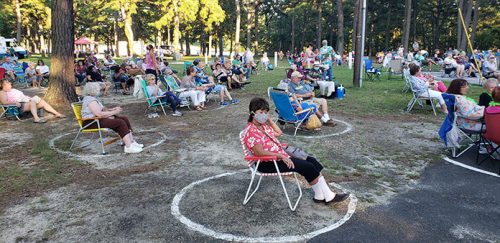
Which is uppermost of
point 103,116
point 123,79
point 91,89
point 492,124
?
point 123,79

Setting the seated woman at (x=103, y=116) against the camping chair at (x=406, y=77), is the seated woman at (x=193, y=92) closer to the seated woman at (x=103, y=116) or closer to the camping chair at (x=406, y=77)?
the seated woman at (x=103, y=116)

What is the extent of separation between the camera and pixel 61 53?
1070 centimetres

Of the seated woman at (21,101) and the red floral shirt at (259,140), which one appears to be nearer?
the red floral shirt at (259,140)

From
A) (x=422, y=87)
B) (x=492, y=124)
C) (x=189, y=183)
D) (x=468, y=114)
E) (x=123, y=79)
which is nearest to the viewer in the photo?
(x=189, y=183)

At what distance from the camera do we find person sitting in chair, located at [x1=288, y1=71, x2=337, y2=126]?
7.88m

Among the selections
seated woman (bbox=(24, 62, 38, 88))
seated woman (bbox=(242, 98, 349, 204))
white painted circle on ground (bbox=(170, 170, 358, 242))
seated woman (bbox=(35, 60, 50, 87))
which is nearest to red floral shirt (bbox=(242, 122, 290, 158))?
seated woman (bbox=(242, 98, 349, 204))

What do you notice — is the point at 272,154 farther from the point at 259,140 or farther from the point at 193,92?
the point at 193,92

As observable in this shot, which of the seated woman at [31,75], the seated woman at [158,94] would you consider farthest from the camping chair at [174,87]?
the seated woman at [31,75]

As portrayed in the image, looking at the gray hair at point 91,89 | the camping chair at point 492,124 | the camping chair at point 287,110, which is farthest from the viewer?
the camping chair at point 287,110

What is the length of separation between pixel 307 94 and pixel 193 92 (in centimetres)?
352

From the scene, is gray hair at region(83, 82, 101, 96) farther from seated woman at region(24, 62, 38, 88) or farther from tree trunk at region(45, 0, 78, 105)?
seated woman at region(24, 62, 38, 88)

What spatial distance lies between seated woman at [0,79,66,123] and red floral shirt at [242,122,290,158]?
23.0 ft

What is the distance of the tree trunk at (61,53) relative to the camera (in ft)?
34.7

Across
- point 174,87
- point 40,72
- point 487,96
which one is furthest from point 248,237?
point 40,72
